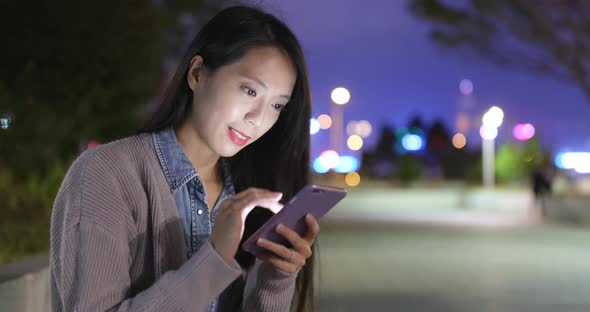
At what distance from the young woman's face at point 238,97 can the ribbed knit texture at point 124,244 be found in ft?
0.55

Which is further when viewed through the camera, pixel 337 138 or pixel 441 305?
pixel 337 138

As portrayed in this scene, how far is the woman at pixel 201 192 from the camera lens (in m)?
1.80

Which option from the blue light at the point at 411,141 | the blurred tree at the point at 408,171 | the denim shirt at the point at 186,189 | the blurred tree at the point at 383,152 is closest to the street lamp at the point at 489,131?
the blurred tree at the point at 408,171

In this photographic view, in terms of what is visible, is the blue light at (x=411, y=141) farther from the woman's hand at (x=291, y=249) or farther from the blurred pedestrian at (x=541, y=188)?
the woman's hand at (x=291, y=249)

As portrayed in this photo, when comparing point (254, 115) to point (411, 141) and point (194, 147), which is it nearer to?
point (194, 147)

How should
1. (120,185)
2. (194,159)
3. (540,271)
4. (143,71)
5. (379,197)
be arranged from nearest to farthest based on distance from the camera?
(120,185) < (194,159) < (540,271) < (143,71) < (379,197)

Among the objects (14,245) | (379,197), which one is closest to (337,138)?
(379,197)

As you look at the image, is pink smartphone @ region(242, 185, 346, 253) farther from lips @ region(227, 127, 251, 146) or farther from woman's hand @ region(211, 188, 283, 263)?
lips @ region(227, 127, 251, 146)

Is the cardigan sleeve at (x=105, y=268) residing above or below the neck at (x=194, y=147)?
below

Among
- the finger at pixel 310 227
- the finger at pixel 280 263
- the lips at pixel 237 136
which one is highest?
the lips at pixel 237 136

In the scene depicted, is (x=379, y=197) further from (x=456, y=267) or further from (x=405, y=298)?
(x=405, y=298)

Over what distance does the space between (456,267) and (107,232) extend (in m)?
9.44

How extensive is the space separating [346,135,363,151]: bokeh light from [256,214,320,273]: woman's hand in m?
94.6

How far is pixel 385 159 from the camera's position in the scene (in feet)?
274
